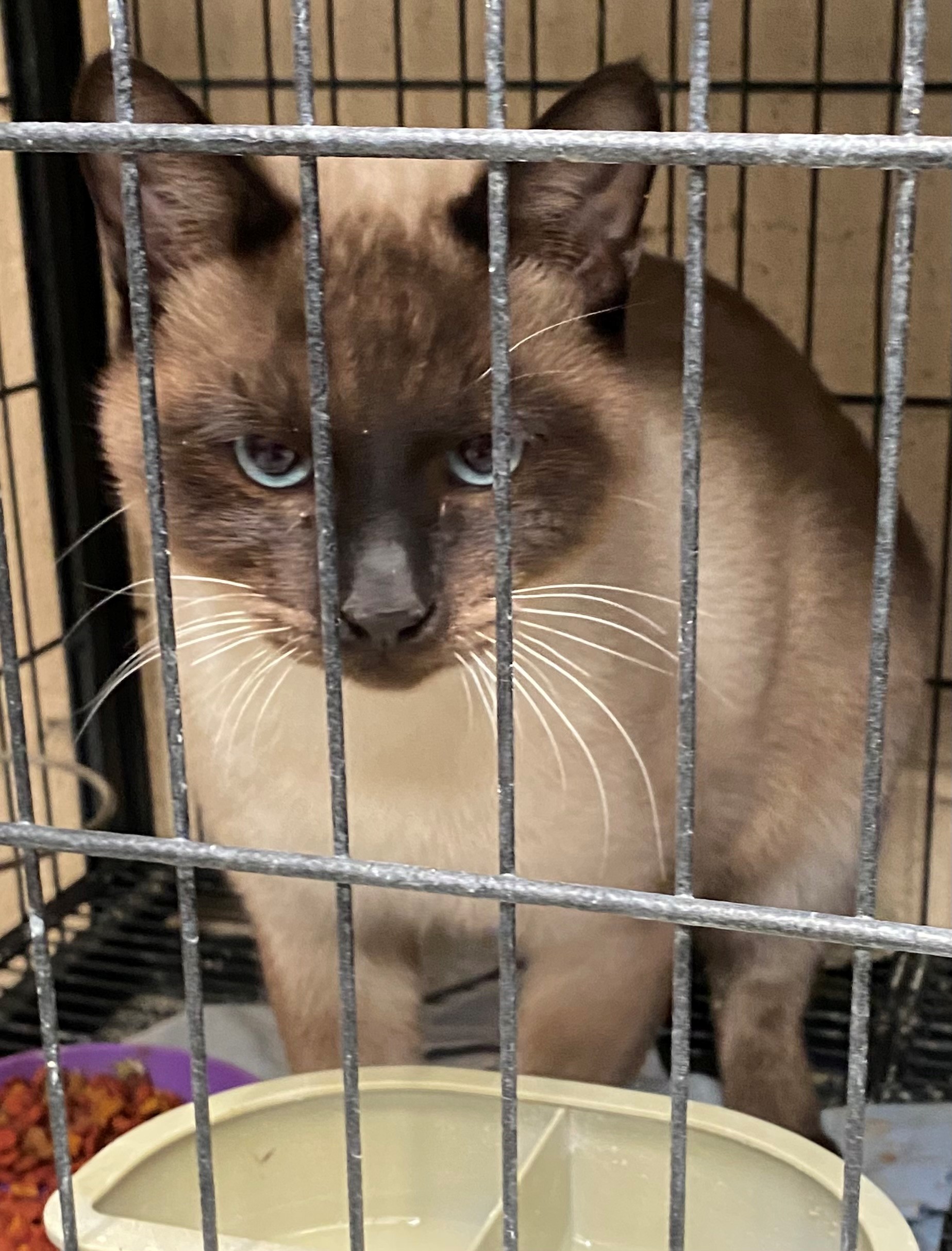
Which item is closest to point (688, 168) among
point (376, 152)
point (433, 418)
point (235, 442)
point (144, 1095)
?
point (376, 152)

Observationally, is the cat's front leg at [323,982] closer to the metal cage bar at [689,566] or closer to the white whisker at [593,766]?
the white whisker at [593,766]

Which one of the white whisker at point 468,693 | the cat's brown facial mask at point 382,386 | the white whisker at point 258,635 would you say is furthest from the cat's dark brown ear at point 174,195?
the white whisker at point 468,693

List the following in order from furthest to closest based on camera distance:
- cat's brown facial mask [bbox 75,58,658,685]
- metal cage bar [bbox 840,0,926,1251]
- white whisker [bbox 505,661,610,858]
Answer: white whisker [bbox 505,661,610,858] → cat's brown facial mask [bbox 75,58,658,685] → metal cage bar [bbox 840,0,926,1251]

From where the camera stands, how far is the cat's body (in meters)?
1.04

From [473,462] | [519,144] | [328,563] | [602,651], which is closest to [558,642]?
[602,651]

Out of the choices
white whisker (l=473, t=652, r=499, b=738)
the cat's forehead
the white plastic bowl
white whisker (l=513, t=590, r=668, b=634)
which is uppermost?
the cat's forehead

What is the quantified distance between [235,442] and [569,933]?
0.53 meters

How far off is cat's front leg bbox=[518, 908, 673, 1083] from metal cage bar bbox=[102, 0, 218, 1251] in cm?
Result: 47

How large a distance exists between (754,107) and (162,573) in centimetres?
97

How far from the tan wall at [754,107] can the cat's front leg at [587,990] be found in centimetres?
44

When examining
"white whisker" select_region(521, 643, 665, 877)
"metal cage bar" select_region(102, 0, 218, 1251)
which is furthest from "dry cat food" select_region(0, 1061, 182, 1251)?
"white whisker" select_region(521, 643, 665, 877)

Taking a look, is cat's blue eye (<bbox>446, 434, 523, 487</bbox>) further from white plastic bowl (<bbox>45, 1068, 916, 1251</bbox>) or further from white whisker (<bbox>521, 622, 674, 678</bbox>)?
white plastic bowl (<bbox>45, 1068, 916, 1251</bbox>)

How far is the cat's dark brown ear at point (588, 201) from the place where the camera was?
35.7 inches

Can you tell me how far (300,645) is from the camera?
3.41 feet
